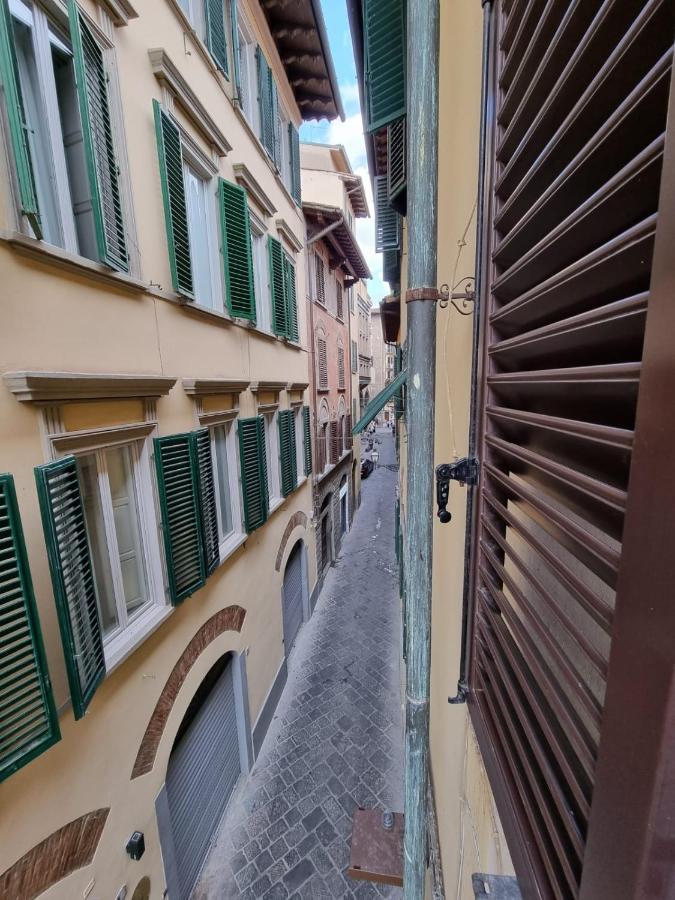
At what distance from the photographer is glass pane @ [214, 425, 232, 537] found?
5.28 metres

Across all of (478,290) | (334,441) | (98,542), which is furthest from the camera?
(334,441)

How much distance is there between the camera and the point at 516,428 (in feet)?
4.16

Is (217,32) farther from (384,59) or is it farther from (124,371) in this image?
(124,371)

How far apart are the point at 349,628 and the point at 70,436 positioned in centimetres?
825

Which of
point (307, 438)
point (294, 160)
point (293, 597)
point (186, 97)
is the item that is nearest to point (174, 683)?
point (293, 597)

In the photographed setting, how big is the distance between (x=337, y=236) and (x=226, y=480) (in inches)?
368

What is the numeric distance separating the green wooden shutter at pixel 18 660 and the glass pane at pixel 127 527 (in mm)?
1096

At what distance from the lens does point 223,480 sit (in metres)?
5.39

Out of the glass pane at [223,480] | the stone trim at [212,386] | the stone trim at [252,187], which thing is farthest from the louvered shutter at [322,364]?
the glass pane at [223,480]

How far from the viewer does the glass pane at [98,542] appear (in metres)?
3.07

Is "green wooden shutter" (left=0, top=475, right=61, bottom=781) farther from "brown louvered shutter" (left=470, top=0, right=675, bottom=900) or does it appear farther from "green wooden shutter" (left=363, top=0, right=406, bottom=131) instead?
"green wooden shutter" (left=363, top=0, right=406, bottom=131)

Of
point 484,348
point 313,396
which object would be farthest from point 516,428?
Result: point 313,396

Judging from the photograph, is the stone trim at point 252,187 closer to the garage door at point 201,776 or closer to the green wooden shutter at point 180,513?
the green wooden shutter at point 180,513

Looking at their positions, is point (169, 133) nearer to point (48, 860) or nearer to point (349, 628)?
point (48, 860)
